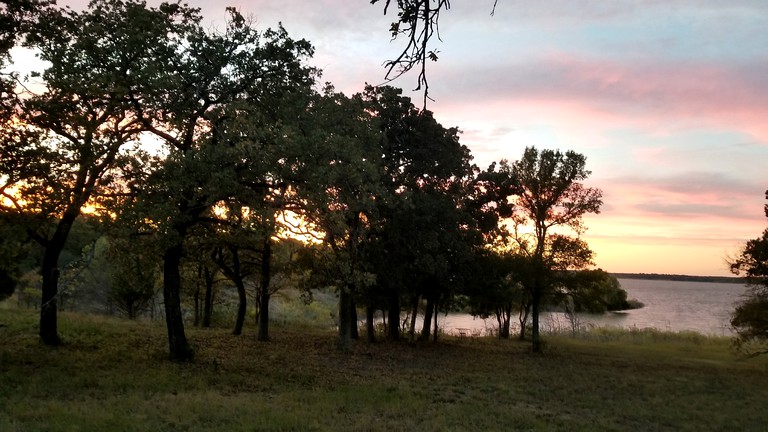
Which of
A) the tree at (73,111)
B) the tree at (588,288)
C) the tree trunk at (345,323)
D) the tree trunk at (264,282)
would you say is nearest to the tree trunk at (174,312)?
the tree at (73,111)

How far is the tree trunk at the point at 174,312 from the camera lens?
17.9 m

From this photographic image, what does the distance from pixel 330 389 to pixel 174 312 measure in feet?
21.7

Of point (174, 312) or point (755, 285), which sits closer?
point (174, 312)

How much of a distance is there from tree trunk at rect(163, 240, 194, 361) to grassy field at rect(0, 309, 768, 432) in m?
0.57

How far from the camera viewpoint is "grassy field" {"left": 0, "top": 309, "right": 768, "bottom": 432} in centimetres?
1073

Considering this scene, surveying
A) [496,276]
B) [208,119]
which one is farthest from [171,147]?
[496,276]

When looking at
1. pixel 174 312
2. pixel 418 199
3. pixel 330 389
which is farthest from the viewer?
pixel 418 199

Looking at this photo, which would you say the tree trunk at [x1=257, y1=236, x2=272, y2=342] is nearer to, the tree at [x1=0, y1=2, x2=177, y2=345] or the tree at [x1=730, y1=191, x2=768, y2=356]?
the tree at [x1=0, y1=2, x2=177, y2=345]

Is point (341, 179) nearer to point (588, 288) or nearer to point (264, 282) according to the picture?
point (264, 282)

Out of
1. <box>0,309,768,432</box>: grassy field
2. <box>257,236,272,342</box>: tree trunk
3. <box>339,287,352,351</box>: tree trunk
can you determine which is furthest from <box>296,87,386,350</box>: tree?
<box>257,236,272,342</box>: tree trunk

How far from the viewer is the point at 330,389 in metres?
15.3

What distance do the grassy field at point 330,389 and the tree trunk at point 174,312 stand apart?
570 mm

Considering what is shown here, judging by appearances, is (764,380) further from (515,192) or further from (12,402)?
(12,402)

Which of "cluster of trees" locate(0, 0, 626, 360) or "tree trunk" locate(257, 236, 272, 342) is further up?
"cluster of trees" locate(0, 0, 626, 360)
